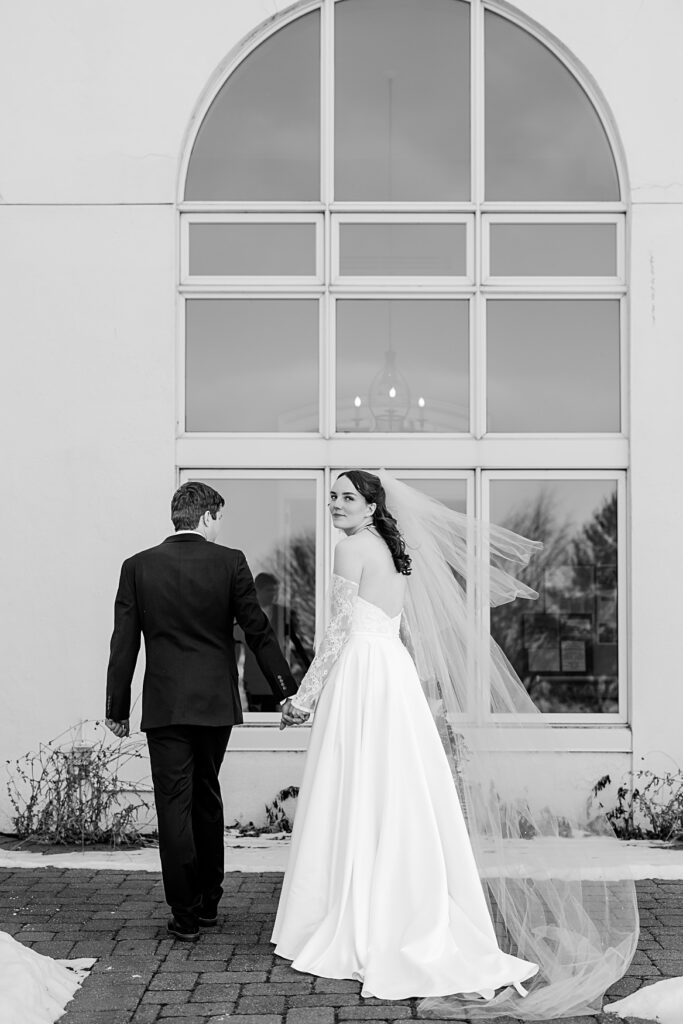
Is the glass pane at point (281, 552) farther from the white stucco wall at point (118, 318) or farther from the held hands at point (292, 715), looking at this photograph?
the held hands at point (292, 715)

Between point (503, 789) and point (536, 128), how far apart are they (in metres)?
4.50

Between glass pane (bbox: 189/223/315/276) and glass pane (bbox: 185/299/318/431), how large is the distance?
0.71 feet

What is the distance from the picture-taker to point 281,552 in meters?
7.51

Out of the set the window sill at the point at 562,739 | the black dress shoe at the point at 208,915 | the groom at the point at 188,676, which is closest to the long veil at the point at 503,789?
the groom at the point at 188,676

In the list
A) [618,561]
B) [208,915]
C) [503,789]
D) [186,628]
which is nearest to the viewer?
[503,789]

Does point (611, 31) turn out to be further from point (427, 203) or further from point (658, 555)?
point (658, 555)

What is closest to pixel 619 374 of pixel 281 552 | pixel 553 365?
pixel 553 365

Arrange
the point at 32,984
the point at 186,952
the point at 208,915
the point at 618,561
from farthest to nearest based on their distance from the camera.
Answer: the point at 618,561 → the point at 208,915 → the point at 186,952 → the point at 32,984

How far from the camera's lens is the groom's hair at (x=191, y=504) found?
5188 millimetres

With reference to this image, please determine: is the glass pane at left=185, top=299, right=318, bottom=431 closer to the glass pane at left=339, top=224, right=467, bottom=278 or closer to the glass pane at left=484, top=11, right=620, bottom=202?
the glass pane at left=339, top=224, right=467, bottom=278

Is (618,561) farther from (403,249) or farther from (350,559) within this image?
(350,559)

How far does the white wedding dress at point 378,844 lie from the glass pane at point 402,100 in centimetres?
363

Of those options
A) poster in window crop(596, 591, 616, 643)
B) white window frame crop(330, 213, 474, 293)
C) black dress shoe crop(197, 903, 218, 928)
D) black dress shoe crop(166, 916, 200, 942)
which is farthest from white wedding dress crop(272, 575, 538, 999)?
white window frame crop(330, 213, 474, 293)

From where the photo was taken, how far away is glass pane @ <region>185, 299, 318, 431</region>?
24.7 feet
